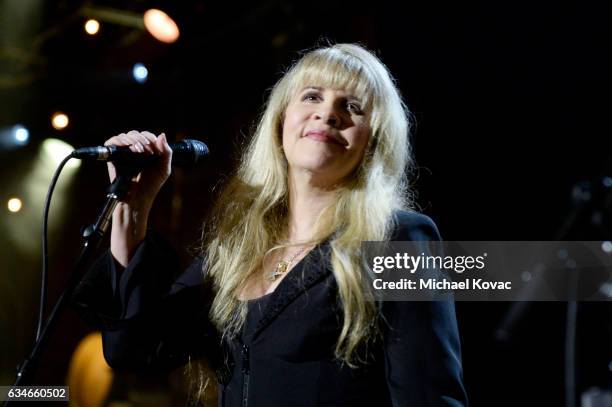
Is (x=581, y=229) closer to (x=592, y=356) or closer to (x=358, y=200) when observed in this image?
(x=592, y=356)

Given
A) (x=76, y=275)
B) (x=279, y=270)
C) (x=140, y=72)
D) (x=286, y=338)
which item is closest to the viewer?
(x=76, y=275)

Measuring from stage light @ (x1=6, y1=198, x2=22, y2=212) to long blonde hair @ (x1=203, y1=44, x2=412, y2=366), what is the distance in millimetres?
1979

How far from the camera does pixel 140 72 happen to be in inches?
142

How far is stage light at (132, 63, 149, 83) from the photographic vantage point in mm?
3583

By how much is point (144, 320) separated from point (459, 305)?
2.08m

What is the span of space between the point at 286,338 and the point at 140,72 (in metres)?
2.61

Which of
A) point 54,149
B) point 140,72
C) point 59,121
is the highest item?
point 140,72

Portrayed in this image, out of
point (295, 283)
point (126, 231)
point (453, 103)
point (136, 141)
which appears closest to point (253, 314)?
point (295, 283)

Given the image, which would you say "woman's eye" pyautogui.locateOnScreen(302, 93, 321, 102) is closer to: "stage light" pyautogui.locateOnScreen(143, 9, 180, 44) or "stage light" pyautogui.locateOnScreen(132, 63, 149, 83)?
"stage light" pyautogui.locateOnScreen(143, 9, 180, 44)

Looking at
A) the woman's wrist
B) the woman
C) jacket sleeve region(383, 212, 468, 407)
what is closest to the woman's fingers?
the woman

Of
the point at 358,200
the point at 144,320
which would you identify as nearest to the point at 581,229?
the point at 358,200

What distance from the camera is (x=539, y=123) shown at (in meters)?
3.21

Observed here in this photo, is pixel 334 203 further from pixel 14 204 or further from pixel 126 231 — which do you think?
pixel 14 204

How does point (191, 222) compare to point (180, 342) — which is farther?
point (191, 222)
